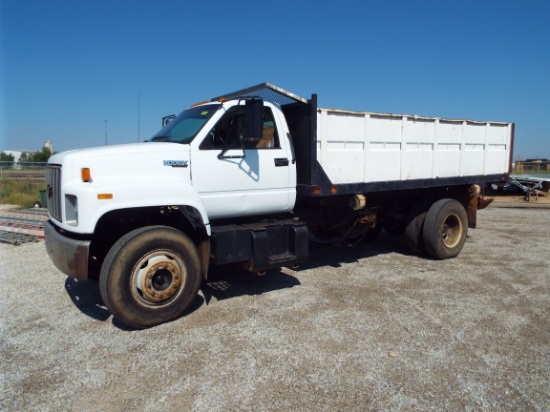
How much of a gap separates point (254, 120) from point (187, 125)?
0.94 m

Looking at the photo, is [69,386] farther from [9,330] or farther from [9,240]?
[9,240]

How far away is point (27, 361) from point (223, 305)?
6.75 ft

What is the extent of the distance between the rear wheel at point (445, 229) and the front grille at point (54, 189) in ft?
18.6

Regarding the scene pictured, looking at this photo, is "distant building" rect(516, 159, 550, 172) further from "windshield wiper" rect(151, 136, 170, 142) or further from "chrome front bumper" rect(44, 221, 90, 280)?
"chrome front bumper" rect(44, 221, 90, 280)

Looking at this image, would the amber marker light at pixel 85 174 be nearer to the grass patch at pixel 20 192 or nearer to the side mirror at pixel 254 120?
the side mirror at pixel 254 120

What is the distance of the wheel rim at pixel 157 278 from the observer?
13.9 ft

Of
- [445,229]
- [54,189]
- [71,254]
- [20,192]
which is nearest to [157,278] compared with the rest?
[71,254]

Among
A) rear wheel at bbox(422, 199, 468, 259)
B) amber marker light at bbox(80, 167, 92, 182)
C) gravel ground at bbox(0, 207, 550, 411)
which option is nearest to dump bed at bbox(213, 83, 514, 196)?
rear wheel at bbox(422, 199, 468, 259)

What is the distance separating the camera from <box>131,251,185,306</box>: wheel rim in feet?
13.9

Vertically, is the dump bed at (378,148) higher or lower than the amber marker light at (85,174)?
higher

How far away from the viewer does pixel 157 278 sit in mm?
4383

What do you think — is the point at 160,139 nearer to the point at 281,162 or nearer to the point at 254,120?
the point at 254,120

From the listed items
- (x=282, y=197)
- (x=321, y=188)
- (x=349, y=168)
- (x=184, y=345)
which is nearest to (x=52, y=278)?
(x=184, y=345)

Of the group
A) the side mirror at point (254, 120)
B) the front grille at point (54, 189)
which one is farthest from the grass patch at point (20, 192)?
the side mirror at point (254, 120)
